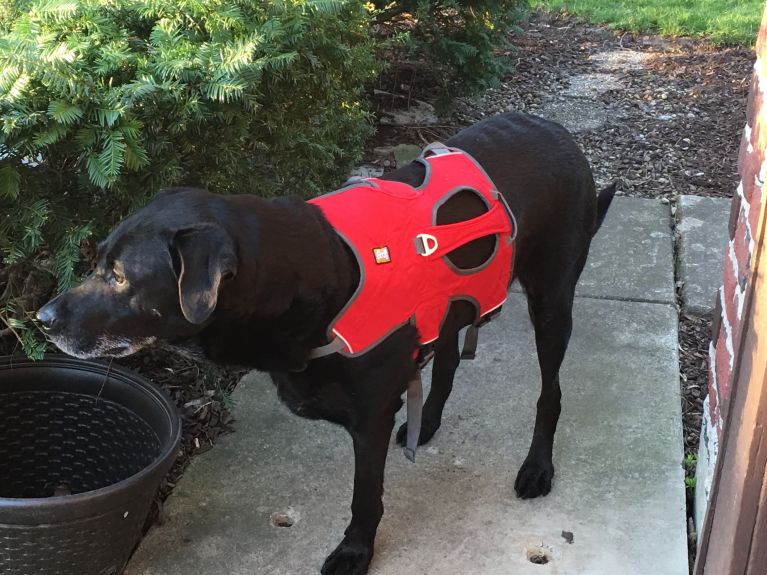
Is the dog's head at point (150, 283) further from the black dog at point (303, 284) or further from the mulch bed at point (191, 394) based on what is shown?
the mulch bed at point (191, 394)

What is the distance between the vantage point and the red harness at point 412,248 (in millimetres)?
2395

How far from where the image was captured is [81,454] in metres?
2.89

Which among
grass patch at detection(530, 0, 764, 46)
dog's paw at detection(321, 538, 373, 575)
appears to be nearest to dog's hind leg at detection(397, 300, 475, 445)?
dog's paw at detection(321, 538, 373, 575)

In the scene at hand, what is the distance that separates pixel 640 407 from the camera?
3.44 m

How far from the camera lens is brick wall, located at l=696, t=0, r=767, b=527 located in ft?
7.57

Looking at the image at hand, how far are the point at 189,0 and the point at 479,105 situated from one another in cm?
447

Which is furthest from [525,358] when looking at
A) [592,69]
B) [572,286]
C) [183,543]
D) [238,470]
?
[592,69]

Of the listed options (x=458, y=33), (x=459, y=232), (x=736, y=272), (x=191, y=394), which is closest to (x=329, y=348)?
(x=459, y=232)

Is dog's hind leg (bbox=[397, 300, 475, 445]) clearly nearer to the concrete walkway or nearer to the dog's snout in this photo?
the concrete walkway

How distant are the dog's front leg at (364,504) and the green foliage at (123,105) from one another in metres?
1.09

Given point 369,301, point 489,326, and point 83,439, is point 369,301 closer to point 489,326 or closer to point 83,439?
point 83,439

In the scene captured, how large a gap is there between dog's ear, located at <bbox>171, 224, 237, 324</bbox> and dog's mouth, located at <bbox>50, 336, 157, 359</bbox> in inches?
8.3

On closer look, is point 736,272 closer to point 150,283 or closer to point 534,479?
point 534,479

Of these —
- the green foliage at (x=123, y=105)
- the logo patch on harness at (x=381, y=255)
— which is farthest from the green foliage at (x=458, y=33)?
the logo patch on harness at (x=381, y=255)
